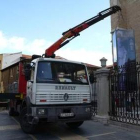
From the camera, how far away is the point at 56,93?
7500mm

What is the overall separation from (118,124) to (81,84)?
2424 mm

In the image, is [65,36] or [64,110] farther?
[65,36]

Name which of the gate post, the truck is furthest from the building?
the truck

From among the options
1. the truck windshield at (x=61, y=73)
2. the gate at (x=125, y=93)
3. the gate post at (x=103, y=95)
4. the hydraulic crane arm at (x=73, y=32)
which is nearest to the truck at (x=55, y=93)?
the truck windshield at (x=61, y=73)

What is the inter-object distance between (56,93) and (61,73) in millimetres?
709

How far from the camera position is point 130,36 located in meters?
18.5

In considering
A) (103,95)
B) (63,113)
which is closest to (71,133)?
(63,113)

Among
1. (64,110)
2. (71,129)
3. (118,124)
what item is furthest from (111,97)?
(64,110)

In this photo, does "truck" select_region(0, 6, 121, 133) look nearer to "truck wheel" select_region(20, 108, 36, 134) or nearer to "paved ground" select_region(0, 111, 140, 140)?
"truck wheel" select_region(20, 108, 36, 134)

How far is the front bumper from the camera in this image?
7.20m

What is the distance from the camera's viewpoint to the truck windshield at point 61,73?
7490 mm

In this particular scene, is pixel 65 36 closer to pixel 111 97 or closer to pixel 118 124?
pixel 111 97

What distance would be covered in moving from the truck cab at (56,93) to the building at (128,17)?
14298 millimetres

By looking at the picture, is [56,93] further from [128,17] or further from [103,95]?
[128,17]
